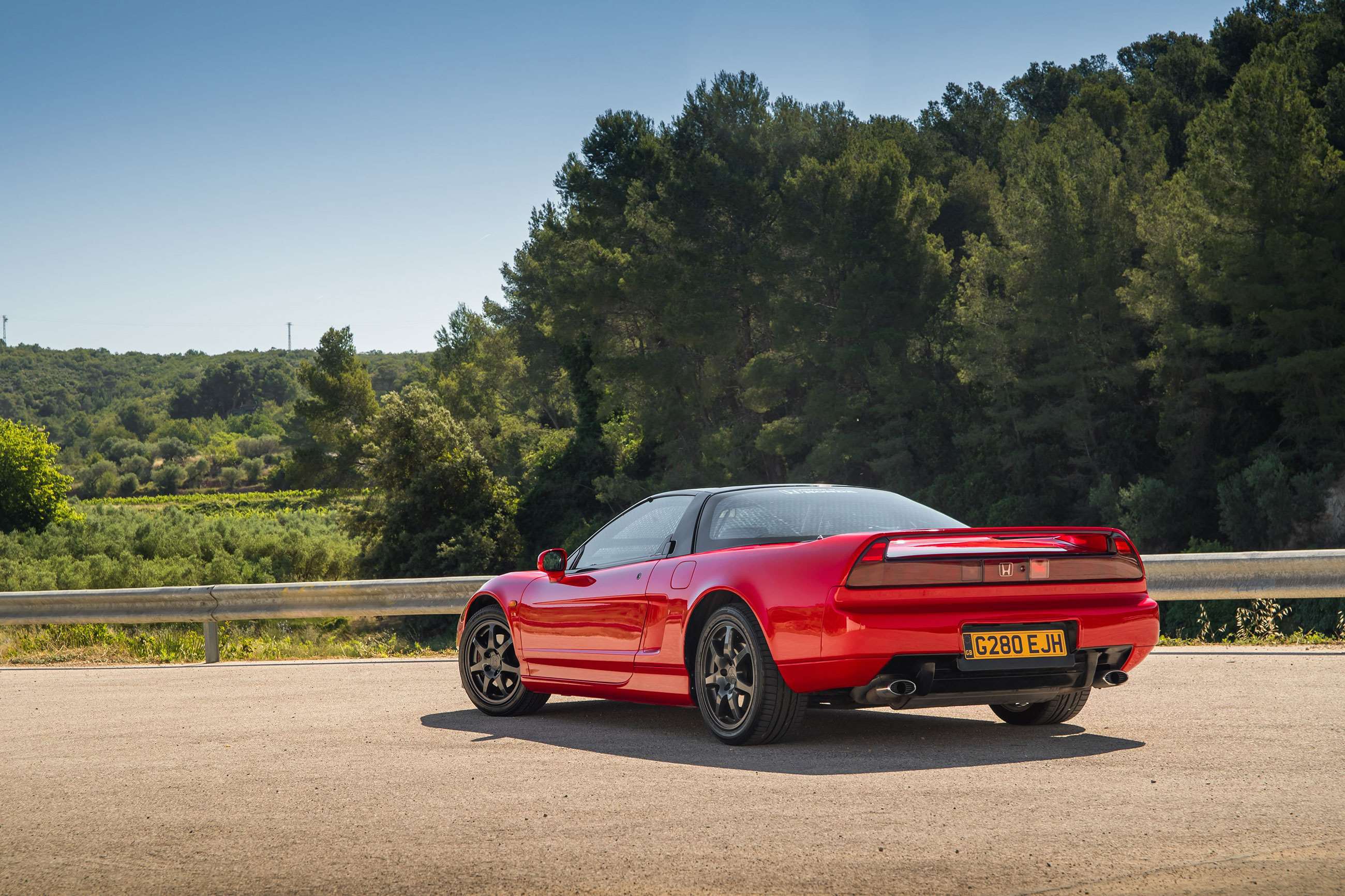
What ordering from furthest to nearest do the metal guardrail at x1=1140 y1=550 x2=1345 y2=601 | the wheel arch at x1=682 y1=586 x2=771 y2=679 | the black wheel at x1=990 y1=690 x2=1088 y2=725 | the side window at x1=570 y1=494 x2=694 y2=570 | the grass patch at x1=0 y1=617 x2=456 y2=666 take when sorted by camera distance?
the grass patch at x1=0 y1=617 x2=456 y2=666 < the metal guardrail at x1=1140 y1=550 x2=1345 y2=601 < the side window at x1=570 y1=494 x2=694 y2=570 < the black wheel at x1=990 y1=690 x2=1088 y2=725 < the wheel arch at x1=682 y1=586 x2=771 y2=679

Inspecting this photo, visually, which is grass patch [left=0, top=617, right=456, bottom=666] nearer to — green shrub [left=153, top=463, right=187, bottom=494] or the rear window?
the rear window

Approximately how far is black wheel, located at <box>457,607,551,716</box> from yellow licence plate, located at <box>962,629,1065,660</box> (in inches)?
121

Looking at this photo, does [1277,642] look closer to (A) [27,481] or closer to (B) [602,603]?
(B) [602,603]

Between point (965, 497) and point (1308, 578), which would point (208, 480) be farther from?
point (1308, 578)

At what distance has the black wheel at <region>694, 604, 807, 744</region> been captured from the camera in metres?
6.26

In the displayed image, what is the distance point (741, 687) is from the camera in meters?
6.46

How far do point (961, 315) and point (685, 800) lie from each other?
129ft

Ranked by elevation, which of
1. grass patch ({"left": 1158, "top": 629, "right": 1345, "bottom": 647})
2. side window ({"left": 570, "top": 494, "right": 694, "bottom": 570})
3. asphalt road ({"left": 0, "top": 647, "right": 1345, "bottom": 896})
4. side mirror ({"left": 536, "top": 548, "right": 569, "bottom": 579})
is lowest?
grass patch ({"left": 1158, "top": 629, "right": 1345, "bottom": 647})

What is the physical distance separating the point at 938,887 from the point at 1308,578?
749 centimetres

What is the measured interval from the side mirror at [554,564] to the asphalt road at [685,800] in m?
0.88

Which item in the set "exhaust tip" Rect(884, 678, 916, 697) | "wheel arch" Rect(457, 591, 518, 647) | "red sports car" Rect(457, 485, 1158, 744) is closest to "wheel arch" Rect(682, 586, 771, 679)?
"red sports car" Rect(457, 485, 1158, 744)

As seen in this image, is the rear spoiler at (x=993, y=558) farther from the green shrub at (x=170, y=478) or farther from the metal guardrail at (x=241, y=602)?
the green shrub at (x=170, y=478)

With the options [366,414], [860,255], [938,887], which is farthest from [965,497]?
[366,414]

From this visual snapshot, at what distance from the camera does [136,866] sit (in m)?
4.44
